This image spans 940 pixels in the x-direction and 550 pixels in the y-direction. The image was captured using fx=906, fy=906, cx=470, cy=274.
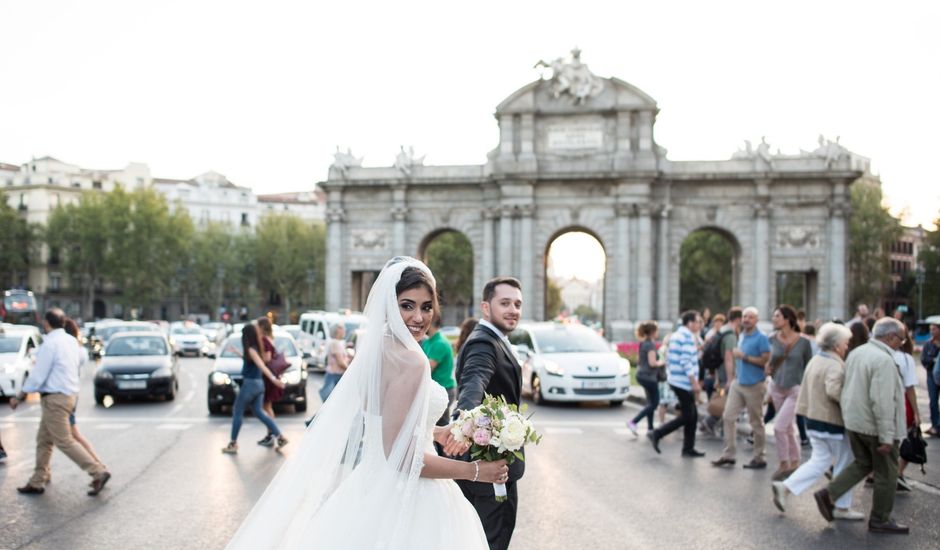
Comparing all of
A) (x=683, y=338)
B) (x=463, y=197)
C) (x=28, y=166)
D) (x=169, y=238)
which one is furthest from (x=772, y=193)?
(x=28, y=166)

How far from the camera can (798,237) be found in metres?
39.8

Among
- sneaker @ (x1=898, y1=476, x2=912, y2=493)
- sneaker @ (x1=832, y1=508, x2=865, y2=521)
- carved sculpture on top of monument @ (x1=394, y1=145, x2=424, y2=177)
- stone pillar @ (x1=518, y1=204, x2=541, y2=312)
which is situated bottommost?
sneaker @ (x1=898, y1=476, x2=912, y2=493)

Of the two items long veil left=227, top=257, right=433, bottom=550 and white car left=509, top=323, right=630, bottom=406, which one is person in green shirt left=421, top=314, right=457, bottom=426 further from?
white car left=509, top=323, right=630, bottom=406

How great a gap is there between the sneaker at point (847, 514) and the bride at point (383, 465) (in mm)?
5636

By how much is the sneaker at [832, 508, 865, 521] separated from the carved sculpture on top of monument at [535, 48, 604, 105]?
31909 millimetres

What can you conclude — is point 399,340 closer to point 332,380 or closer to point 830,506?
point 830,506

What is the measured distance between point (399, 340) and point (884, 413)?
542 cm

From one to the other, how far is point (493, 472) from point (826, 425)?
5559 mm

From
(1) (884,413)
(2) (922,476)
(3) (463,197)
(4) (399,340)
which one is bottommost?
(2) (922,476)

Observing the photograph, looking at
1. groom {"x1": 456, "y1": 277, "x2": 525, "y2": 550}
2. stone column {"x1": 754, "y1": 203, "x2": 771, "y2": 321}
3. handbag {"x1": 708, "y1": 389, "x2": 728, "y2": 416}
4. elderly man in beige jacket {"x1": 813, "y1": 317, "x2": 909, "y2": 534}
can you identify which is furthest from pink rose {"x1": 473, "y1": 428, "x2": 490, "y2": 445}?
stone column {"x1": 754, "y1": 203, "x2": 771, "y2": 321}

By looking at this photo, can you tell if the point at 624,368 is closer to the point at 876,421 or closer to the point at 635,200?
the point at 876,421

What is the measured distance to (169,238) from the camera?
79.4 m

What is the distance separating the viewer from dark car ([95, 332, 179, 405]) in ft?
60.9

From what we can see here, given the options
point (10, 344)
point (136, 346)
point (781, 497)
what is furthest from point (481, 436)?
point (10, 344)
